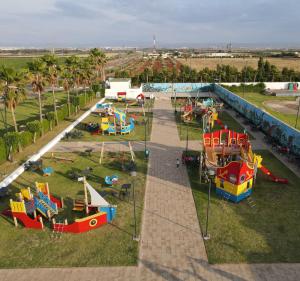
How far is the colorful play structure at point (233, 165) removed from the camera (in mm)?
21859

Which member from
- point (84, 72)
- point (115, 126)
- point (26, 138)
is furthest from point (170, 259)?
point (84, 72)

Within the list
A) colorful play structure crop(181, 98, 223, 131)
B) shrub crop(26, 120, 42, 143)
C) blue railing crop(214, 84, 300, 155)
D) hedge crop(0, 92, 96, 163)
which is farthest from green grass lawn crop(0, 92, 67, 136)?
blue railing crop(214, 84, 300, 155)

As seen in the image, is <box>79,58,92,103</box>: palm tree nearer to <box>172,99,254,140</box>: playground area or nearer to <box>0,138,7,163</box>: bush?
<box>172,99,254,140</box>: playground area

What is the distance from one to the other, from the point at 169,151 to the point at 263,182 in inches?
433

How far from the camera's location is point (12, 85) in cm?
3070

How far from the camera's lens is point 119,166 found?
29.0 meters

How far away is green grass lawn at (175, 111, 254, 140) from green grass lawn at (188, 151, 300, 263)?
1362 cm

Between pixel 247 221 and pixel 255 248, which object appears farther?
pixel 247 221

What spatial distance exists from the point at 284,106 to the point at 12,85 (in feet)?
154

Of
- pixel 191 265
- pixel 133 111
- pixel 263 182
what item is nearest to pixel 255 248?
pixel 191 265

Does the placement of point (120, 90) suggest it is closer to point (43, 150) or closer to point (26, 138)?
point (26, 138)

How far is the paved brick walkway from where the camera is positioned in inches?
599

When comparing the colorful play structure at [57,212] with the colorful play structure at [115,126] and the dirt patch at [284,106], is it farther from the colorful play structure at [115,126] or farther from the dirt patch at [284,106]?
the dirt patch at [284,106]

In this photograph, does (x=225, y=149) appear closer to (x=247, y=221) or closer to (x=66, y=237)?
(x=247, y=221)
